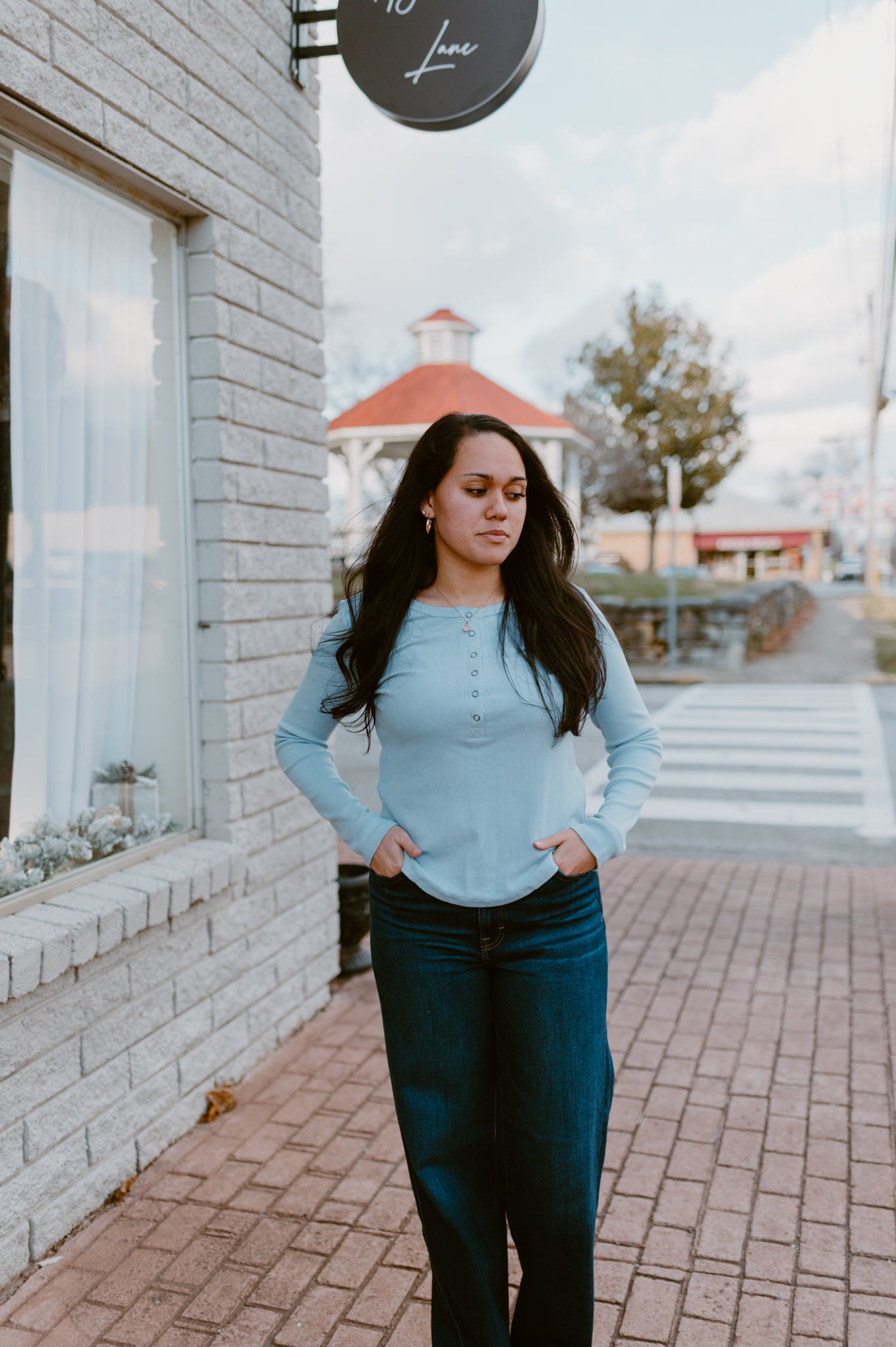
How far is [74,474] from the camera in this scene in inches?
131

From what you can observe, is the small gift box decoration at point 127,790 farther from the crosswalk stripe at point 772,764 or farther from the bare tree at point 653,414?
the bare tree at point 653,414

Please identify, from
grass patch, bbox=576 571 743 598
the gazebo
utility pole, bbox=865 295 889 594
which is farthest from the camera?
utility pole, bbox=865 295 889 594

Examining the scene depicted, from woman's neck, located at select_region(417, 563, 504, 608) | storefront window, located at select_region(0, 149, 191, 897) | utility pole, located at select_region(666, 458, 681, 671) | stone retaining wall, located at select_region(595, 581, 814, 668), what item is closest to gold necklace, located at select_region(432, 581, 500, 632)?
woman's neck, located at select_region(417, 563, 504, 608)

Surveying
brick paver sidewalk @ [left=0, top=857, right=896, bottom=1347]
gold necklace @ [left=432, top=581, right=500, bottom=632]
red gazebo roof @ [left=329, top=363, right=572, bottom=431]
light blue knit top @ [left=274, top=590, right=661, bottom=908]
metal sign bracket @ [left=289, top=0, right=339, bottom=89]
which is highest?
red gazebo roof @ [left=329, top=363, right=572, bottom=431]

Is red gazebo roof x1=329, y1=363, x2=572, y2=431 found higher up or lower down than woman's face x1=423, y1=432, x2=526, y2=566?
higher up

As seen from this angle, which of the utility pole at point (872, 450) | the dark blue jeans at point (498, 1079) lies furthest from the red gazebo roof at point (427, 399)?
the utility pole at point (872, 450)

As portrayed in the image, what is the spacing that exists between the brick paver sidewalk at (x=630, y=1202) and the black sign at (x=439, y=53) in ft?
10.4

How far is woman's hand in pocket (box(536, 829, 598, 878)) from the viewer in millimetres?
2061

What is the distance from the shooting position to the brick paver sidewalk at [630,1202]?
8.58ft

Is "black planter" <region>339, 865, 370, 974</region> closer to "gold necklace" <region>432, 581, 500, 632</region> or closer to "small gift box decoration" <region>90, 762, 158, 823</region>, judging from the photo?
"small gift box decoration" <region>90, 762, 158, 823</region>

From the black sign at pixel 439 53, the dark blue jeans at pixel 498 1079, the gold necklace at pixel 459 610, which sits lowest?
the dark blue jeans at pixel 498 1079

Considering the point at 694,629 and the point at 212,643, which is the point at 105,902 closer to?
the point at 212,643

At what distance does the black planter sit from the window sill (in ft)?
3.86

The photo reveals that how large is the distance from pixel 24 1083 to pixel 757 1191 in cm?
199
